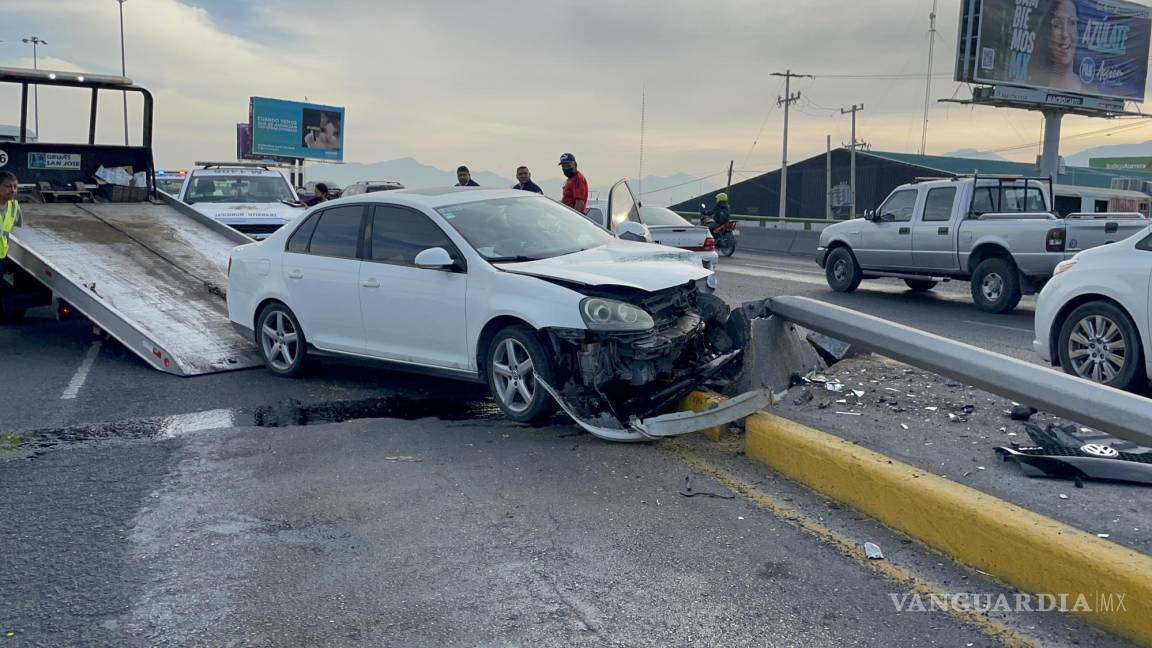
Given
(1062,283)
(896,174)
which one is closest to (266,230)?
(1062,283)

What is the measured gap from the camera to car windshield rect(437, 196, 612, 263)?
695 centimetres

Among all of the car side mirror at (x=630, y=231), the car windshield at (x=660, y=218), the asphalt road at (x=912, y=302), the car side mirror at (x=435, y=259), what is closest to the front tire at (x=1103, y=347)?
the asphalt road at (x=912, y=302)

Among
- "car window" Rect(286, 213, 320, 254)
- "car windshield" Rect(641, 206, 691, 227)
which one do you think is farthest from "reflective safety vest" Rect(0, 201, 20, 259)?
"car windshield" Rect(641, 206, 691, 227)

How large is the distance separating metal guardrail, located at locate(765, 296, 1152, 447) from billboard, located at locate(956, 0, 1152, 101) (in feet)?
117

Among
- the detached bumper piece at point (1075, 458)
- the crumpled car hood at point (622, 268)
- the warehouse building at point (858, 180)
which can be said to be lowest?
the detached bumper piece at point (1075, 458)

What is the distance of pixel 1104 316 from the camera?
7336 mm

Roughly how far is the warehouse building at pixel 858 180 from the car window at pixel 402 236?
44181 millimetres

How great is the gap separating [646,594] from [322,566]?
1.43m

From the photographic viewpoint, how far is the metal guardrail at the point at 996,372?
4.06 meters

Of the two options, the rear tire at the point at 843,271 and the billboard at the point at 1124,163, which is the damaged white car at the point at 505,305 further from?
the billboard at the point at 1124,163

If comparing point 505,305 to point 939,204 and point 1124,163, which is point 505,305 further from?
point 1124,163

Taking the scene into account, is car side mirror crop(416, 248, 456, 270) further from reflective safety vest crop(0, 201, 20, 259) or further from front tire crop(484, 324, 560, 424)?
reflective safety vest crop(0, 201, 20, 259)

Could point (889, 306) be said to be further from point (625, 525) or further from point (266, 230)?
point (625, 525)

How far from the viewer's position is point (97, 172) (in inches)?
503
